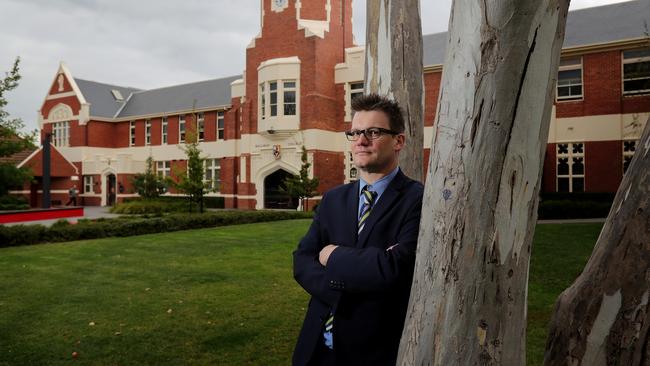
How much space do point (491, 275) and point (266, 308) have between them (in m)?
5.18

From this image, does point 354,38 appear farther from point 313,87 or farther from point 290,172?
point 290,172

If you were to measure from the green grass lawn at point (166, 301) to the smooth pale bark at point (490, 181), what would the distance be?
3242 mm

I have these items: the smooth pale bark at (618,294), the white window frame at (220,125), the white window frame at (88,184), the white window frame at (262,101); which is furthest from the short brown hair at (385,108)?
the white window frame at (88,184)

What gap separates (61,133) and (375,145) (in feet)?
145

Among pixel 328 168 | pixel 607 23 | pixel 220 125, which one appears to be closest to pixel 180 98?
pixel 220 125

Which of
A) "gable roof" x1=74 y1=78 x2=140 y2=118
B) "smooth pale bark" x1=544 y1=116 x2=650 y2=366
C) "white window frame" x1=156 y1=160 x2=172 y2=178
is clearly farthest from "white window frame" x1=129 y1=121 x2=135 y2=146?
"smooth pale bark" x1=544 y1=116 x2=650 y2=366

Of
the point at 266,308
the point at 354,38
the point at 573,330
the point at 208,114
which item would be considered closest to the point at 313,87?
the point at 354,38

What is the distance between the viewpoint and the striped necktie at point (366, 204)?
2420 millimetres

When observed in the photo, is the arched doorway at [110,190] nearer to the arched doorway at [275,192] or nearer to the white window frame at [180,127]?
the white window frame at [180,127]

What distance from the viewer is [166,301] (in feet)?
22.8

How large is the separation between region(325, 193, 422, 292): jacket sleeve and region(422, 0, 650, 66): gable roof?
774 inches

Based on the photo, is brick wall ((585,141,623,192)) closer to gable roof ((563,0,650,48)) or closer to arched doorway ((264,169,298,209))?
gable roof ((563,0,650,48))

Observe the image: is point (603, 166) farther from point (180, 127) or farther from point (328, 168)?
point (180, 127)

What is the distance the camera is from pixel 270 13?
27.9m
